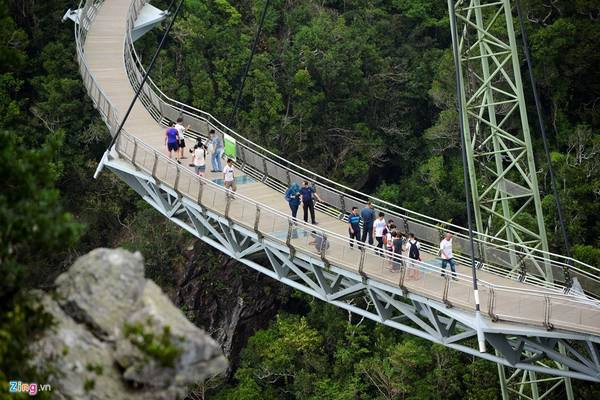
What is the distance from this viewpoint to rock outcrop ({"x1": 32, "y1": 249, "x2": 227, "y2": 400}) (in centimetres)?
926

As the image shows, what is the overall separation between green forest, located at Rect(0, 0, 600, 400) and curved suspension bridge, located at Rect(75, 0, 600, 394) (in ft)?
8.35

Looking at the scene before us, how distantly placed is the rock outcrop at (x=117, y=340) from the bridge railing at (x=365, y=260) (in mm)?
6698

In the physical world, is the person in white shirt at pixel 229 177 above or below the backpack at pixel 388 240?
above

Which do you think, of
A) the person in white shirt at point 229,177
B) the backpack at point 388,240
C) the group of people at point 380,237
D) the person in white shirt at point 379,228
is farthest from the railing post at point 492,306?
the person in white shirt at point 229,177

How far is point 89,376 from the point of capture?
9281 mm

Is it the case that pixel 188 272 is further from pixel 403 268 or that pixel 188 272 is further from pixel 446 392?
pixel 403 268

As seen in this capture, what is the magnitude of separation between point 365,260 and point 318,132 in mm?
13966

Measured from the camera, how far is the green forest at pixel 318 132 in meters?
24.1

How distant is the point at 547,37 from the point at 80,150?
16221 millimetres

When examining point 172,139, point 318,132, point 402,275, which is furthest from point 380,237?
point 318,132

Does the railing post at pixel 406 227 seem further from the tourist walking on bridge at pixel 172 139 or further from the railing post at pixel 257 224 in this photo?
the tourist walking on bridge at pixel 172 139

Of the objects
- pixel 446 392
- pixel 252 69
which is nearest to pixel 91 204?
pixel 252 69

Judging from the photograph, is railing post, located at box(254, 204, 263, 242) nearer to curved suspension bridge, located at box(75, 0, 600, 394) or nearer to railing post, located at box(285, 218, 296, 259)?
curved suspension bridge, located at box(75, 0, 600, 394)

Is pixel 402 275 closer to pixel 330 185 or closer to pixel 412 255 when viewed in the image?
pixel 412 255
